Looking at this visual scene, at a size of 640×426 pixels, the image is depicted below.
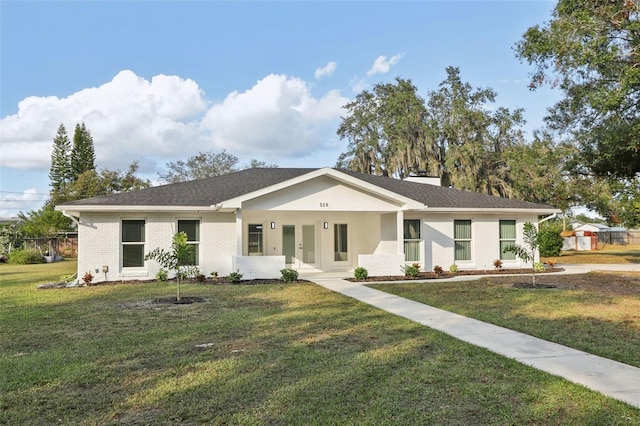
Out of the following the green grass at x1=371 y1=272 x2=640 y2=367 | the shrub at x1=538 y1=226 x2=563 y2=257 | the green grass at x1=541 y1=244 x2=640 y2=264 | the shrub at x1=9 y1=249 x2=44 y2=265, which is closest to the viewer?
the green grass at x1=371 y1=272 x2=640 y2=367

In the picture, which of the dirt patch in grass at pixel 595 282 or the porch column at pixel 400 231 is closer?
the dirt patch in grass at pixel 595 282

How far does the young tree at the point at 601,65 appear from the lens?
43.1ft

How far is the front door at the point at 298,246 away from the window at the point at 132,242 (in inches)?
213

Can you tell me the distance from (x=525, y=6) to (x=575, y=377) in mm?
15582

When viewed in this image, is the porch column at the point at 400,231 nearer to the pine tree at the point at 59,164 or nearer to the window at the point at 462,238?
the window at the point at 462,238

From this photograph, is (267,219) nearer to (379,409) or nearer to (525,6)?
(525,6)

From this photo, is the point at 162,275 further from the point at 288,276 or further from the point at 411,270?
the point at 411,270

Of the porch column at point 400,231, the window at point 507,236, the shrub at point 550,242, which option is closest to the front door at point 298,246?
the porch column at point 400,231

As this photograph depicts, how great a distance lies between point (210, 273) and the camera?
1602 cm

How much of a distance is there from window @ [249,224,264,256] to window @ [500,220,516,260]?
9669mm

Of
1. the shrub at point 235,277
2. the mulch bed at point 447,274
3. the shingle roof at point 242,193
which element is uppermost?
the shingle roof at point 242,193

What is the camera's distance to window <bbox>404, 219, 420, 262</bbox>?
57.8 ft

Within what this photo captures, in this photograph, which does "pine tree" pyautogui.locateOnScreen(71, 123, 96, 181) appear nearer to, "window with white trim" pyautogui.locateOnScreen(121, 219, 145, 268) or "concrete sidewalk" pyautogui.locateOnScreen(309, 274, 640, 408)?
"window with white trim" pyautogui.locateOnScreen(121, 219, 145, 268)

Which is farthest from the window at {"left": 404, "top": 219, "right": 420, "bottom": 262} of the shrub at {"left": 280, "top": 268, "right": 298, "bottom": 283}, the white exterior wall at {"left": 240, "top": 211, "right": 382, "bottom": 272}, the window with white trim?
the window with white trim
